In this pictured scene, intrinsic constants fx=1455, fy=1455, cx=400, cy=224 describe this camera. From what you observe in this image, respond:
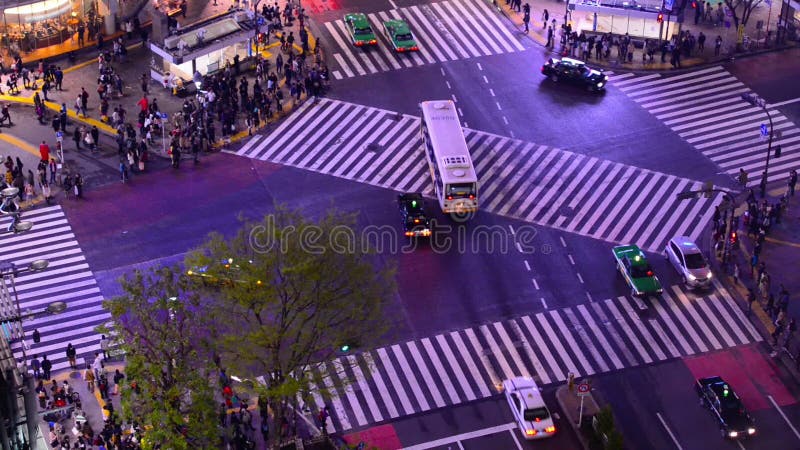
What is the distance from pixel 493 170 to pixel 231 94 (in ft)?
66.2

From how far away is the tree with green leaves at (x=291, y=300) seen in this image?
70.8 meters

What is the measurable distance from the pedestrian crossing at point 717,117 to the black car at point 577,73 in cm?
214

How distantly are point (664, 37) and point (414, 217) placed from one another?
32621mm

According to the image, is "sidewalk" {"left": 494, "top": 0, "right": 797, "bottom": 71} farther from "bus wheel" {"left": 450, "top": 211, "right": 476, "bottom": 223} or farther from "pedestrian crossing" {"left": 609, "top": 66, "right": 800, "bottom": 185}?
"bus wheel" {"left": 450, "top": 211, "right": 476, "bottom": 223}

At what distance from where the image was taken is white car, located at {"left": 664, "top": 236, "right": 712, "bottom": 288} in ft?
286

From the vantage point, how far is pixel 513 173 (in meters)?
97.8

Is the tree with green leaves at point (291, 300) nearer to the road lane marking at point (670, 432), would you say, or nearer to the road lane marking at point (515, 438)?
the road lane marking at point (515, 438)

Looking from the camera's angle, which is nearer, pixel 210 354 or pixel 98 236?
pixel 210 354

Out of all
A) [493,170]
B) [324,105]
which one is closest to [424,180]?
[493,170]

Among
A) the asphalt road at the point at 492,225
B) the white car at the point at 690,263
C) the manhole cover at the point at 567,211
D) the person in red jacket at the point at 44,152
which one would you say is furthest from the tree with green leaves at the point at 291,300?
the person in red jacket at the point at 44,152

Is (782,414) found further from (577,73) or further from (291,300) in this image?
(577,73)

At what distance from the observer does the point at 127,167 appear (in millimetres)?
97062

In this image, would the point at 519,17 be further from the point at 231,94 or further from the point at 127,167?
the point at 127,167

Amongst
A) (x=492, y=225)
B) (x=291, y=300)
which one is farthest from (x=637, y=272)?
(x=291, y=300)
